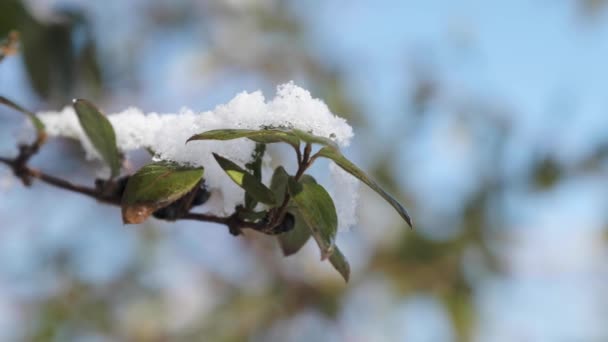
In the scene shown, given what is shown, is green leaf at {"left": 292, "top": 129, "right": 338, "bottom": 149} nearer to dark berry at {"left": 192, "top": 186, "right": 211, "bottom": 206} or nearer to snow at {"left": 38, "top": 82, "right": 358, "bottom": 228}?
snow at {"left": 38, "top": 82, "right": 358, "bottom": 228}

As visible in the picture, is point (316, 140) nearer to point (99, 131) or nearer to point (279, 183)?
point (279, 183)

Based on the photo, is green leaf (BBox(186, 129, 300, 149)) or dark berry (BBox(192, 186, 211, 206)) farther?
dark berry (BBox(192, 186, 211, 206))

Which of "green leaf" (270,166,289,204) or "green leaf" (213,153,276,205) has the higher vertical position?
"green leaf" (270,166,289,204)

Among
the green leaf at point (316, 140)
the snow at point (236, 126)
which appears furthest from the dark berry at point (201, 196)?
the green leaf at point (316, 140)

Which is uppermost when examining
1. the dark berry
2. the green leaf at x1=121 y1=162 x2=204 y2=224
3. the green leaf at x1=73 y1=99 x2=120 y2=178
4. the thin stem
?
the green leaf at x1=73 y1=99 x2=120 y2=178

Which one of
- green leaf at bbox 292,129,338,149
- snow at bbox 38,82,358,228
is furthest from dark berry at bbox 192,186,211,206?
green leaf at bbox 292,129,338,149

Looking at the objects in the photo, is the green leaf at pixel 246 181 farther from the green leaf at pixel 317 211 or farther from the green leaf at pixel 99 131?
the green leaf at pixel 99 131

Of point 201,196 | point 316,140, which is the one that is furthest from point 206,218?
point 316,140
